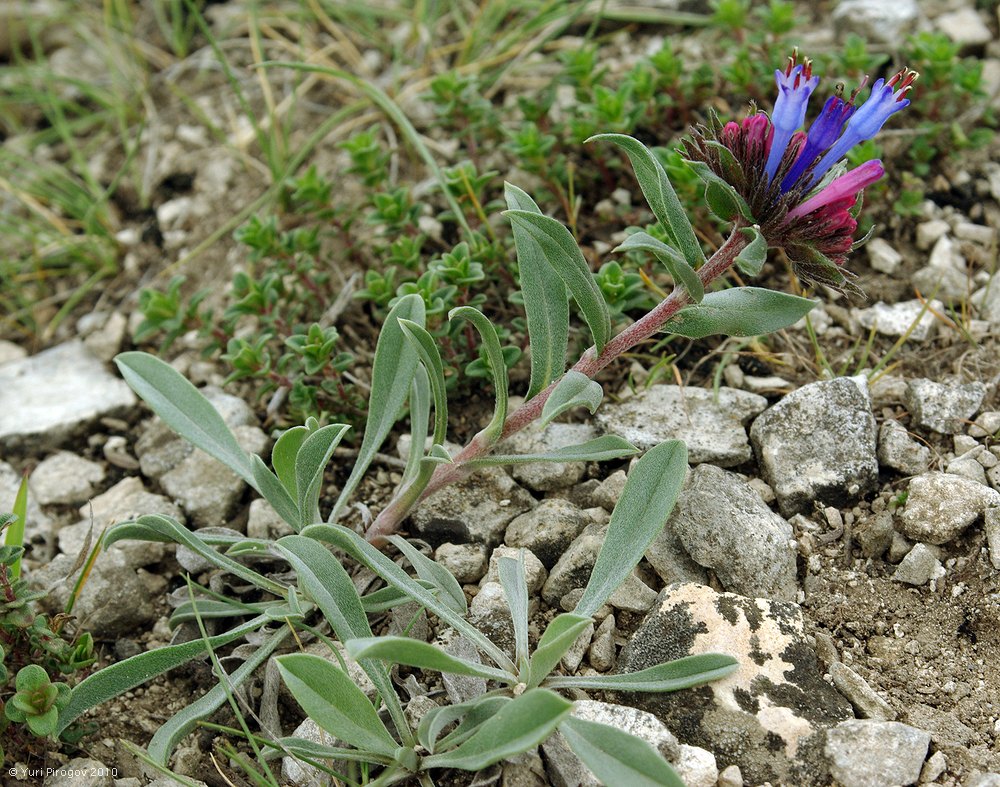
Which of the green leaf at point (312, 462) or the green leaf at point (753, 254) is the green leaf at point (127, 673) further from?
the green leaf at point (753, 254)

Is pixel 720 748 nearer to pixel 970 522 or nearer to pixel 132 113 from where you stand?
pixel 970 522

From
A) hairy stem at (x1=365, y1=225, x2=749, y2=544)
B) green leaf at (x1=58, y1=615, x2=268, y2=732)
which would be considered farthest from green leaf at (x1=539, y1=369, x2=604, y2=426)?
green leaf at (x1=58, y1=615, x2=268, y2=732)

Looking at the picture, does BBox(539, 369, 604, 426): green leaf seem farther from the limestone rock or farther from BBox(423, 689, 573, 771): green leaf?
BBox(423, 689, 573, 771): green leaf

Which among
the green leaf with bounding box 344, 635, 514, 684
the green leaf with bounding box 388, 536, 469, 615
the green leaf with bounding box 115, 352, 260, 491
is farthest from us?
the green leaf with bounding box 115, 352, 260, 491

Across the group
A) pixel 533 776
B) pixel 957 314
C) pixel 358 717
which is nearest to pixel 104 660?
pixel 358 717

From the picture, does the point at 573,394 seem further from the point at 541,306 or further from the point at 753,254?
the point at 753,254

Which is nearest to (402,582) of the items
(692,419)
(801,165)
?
(692,419)
